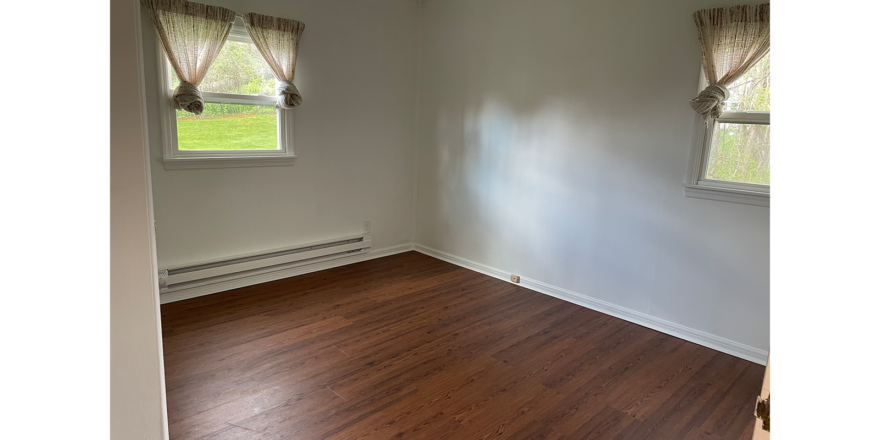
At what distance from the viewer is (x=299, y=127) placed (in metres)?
4.04

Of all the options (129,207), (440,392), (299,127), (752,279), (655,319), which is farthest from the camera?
(299,127)

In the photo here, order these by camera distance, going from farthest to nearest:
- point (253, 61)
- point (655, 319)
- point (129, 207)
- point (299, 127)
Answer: point (299, 127) < point (253, 61) < point (655, 319) < point (129, 207)

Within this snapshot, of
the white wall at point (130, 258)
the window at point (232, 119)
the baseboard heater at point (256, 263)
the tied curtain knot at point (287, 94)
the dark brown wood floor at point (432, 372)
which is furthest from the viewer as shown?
the tied curtain knot at point (287, 94)

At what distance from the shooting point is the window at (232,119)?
11.2ft

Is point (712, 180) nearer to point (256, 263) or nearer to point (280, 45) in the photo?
point (280, 45)

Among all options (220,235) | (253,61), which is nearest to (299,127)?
(253,61)

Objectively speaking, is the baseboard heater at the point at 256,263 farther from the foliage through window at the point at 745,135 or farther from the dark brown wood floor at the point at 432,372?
the foliage through window at the point at 745,135

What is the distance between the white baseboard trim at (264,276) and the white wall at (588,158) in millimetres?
801

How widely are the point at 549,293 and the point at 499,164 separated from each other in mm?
1135

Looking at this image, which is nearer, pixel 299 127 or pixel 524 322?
pixel 524 322

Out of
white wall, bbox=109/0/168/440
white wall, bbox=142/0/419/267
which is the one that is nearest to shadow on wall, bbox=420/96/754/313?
white wall, bbox=142/0/419/267

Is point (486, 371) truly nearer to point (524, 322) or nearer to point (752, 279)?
point (524, 322)

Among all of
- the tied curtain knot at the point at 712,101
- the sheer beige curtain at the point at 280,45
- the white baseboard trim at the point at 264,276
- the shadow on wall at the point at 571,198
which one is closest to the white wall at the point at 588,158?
the shadow on wall at the point at 571,198

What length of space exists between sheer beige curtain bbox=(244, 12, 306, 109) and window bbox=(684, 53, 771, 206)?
2850 mm
